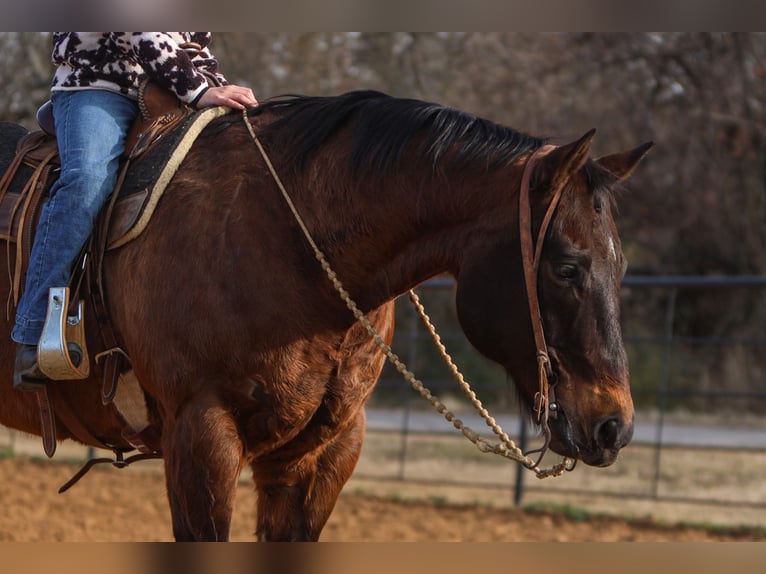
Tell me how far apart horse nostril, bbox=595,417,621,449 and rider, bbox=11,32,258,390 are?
1.68 meters

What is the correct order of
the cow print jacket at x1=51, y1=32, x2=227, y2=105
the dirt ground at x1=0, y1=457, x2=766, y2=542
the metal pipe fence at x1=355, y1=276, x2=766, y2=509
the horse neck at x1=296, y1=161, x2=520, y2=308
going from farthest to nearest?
the metal pipe fence at x1=355, y1=276, x2=766, y2=509
the dirt ground at x1=0, y1=457, x2=766, y2=542
the cow print jacket at x1=51, y1=32, x2=227, y2=105
the horse neck at x1=296, y1=161, x2=520, y2=308

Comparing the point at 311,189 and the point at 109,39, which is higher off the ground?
the point at 109,39

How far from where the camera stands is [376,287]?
312cm

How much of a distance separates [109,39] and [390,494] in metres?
5.54

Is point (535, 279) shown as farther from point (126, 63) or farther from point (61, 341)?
point (126, 63)

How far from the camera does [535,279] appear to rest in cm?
276

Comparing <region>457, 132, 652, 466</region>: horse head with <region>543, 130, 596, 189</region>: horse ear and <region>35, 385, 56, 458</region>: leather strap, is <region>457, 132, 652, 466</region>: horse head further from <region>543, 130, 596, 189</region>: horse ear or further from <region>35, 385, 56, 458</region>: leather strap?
<region>35, 385, 56, 458</region>: leather strap

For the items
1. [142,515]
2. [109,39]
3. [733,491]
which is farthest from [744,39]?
[109,39]

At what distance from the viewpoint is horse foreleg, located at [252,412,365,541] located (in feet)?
11.2

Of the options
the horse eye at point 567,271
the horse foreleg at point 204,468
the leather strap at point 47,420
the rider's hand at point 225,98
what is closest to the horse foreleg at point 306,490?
the horse foreleg at point 204,468

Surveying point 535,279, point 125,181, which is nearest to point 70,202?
point 125,181

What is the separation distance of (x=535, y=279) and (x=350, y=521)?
461cm

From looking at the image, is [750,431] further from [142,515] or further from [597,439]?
[597,439]

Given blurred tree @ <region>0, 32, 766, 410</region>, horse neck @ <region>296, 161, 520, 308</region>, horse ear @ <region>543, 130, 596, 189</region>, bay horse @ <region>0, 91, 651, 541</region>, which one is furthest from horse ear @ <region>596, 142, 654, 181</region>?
blurred tree @ <region>0, 32, 766, 410</region>
